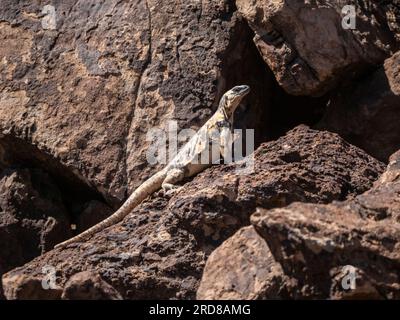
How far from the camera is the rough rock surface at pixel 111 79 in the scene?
28.0 feet

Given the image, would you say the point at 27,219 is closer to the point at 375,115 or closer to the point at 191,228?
the point at 191,228

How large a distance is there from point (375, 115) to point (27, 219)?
11.2 ft

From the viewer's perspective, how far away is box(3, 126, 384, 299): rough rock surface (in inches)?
265

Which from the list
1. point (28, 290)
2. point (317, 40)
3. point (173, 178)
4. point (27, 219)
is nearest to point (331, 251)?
point (28, 290)

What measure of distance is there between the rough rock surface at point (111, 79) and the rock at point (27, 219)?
12.0 inches

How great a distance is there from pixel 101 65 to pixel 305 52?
2019 millimetres

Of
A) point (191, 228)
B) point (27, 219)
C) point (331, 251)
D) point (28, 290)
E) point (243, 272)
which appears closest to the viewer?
point (331, 251)

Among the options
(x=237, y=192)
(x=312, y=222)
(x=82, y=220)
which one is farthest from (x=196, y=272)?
(x=82, y=220)

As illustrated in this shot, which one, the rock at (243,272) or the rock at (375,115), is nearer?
the rock at (243,272)

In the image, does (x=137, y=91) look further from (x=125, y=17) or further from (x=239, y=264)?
(x=239, y=264)

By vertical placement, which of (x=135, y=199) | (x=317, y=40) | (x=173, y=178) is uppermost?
(x=317, y=40)

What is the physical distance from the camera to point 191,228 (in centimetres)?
691

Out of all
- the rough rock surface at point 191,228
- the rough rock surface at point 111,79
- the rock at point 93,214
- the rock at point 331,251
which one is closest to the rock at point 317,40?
the rough rock surface at point 111,79

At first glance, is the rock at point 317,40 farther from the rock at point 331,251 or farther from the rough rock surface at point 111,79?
the rock at point 331,251
